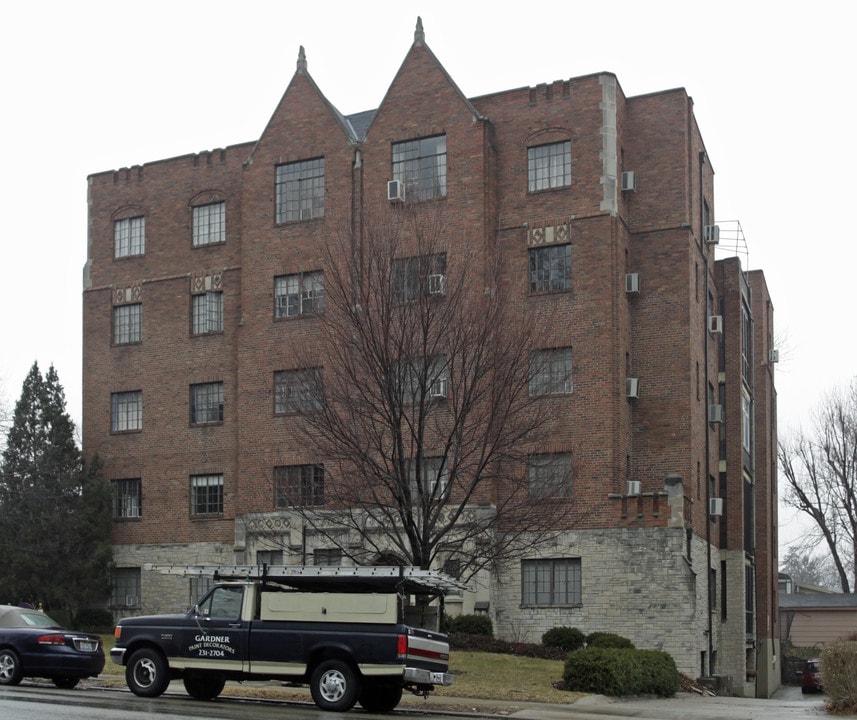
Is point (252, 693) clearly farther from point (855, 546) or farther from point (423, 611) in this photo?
point (855, 546)


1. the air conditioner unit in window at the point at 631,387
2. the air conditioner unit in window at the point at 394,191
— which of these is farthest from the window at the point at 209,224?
the air conditioner unit in window at the point at 631,387

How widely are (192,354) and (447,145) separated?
11.5 meters

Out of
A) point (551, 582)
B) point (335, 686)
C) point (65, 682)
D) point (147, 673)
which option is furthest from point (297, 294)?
point (335, 686)

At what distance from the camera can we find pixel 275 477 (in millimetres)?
38250

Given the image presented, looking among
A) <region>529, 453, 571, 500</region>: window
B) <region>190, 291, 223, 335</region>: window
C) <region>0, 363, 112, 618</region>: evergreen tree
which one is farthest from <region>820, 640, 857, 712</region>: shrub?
<region>0, 363, 112, 618</region>: evergreen tree

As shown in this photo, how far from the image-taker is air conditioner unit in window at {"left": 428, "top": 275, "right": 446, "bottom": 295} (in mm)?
25891

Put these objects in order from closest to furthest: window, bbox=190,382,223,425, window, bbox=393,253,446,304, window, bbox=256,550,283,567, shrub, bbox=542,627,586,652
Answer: window, bbox=393,253,446,304
shrub, bbox=542,627,586,652
window, bbox=256,550,283,567
window, bbox=190,382,223,425

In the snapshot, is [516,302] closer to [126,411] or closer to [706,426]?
[706,426]

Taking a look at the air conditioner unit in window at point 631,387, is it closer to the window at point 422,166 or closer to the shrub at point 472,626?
the shrub at point 472,626

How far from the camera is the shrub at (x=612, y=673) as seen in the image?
25.2 meters

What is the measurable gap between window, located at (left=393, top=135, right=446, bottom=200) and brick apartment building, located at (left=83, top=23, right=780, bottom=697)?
69 mm

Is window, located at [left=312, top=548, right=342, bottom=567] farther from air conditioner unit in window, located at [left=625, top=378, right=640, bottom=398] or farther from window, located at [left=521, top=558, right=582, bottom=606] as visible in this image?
air conditioner unit in window, located at [left=625, top=378, right=640, bottom=398]

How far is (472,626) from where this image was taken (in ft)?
114

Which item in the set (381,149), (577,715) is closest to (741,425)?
(381,149)
